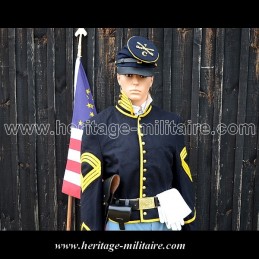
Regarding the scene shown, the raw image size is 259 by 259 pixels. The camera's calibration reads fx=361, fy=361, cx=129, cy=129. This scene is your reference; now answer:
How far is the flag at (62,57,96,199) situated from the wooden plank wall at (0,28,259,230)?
4.5 inches

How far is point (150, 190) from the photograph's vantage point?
2289mm

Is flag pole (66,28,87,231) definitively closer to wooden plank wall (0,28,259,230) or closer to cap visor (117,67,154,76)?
wooden plank wall (0,28,259,230)

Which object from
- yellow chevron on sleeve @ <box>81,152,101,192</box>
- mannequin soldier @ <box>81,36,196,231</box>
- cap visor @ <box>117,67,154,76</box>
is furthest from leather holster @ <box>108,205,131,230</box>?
cap visor @ <box>117,67,154,76</box>

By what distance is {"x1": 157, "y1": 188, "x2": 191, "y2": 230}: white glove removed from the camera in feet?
7.36

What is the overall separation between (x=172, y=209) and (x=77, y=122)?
1173 mm

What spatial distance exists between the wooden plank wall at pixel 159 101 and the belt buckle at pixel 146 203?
0.96 m

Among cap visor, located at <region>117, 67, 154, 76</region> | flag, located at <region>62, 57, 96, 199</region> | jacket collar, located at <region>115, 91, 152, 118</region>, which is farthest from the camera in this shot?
flag, located at <region>62, 57, 96, 199</region>

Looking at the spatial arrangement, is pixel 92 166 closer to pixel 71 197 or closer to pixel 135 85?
pixel 135 85

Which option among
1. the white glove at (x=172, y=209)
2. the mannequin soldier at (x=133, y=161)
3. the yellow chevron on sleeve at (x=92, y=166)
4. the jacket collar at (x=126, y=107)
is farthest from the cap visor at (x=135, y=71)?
the white glove at (x=172, y=209)

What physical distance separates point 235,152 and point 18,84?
6.47 feet

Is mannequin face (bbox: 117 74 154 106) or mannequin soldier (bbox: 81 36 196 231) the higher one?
mannequin face (bbox: 117 74 154 106)

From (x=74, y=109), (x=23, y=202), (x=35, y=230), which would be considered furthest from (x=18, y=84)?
(x=35, y=230)
